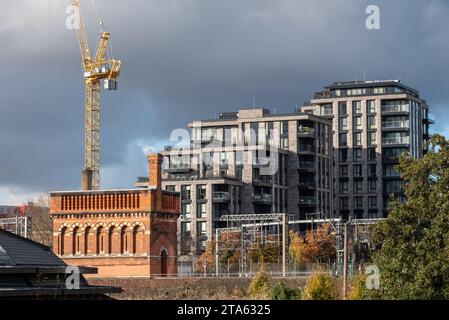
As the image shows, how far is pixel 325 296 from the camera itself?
55.0 m

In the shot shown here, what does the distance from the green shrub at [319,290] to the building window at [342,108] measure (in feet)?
366

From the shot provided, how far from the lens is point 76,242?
69938 millimetres

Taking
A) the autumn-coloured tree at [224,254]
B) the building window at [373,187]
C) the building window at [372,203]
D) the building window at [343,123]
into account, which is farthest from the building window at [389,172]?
the autumn-coloured tree at [224,254]

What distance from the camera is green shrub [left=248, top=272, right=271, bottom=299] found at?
5693 cm

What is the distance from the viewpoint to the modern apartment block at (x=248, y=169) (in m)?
139

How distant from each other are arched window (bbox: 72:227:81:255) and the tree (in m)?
29.7

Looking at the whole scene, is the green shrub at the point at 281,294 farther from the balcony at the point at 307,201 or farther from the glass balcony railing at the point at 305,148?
the glass balcony railing at the point at 305,148

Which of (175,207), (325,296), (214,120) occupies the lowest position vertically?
(325,296)

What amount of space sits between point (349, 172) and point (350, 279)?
343 feet

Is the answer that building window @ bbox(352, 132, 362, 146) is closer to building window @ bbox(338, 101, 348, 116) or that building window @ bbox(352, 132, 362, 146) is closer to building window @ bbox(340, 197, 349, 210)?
building window @ bbox(338, 101, 348, 116)

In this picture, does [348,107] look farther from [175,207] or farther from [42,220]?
[175,207]
